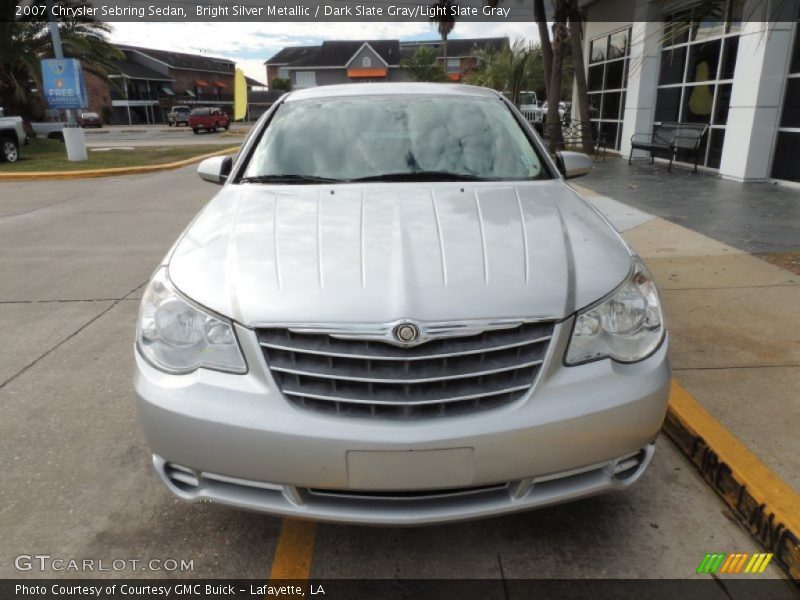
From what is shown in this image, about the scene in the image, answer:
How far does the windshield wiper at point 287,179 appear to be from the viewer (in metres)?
3.02

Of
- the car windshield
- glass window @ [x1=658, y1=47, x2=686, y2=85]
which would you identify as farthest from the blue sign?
the car windshield

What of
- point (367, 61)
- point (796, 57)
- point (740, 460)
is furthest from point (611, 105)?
point (367, 61)

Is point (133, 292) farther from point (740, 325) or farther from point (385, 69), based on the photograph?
point (385, 69)

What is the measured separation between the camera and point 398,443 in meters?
1.81

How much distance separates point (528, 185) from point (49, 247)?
6.18 meters

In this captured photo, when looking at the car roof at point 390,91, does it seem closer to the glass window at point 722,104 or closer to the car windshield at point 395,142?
the car windshield at point 395,142

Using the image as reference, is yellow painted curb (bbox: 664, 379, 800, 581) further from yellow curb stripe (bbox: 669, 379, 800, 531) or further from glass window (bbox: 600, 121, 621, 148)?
glass window (bbox: 600, 121, 621, 148)

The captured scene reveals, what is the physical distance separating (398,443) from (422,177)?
1.59 metres

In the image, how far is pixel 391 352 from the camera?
1.89 m

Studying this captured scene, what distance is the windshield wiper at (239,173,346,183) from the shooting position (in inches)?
119

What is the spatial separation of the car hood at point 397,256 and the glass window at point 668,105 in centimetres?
1223

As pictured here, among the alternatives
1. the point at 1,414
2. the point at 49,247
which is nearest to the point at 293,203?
the point at 1,414

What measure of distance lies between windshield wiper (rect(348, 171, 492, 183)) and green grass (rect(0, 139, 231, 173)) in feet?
46.1
